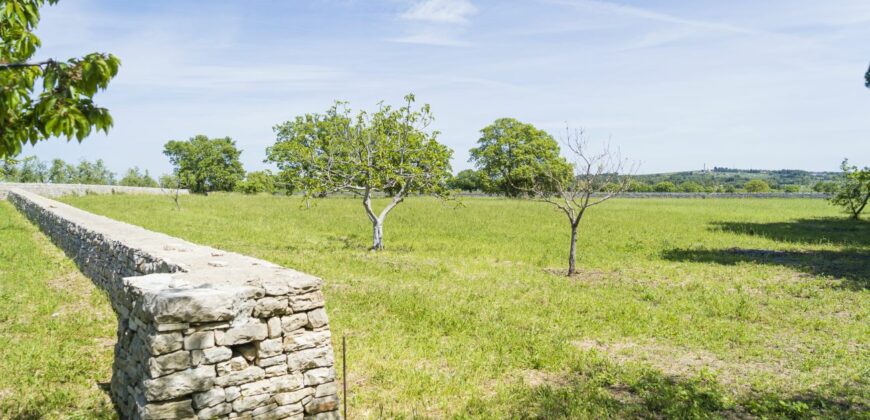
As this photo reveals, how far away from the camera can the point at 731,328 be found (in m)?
9.53

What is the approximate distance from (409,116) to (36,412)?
14.9 meters

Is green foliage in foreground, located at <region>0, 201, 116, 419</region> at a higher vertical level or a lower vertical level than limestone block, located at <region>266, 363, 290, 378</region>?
lower

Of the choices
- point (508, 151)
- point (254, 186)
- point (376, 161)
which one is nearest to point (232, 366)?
point (376, 161)

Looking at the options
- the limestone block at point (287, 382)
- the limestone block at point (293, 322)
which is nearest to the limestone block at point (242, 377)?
the limestone block at point (287, 382)

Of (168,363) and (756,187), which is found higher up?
(756,187)

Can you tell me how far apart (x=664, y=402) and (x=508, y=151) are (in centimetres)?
6323

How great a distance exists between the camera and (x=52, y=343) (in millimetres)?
7887

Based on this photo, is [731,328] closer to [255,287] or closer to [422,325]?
[422,325]

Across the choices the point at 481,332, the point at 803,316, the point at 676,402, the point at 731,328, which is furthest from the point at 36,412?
the point at 803,316

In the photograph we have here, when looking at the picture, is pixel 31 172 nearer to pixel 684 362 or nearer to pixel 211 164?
pixel 211 164

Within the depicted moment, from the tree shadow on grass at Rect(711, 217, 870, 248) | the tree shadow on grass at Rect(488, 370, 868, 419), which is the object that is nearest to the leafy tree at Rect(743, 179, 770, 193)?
the tree shadow on grass at Rect(711, 217, 870, 248)

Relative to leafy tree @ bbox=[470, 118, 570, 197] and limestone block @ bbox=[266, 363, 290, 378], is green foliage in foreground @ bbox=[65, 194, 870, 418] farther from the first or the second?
leafy tree @ bbox=[470, 118, 570, 197]

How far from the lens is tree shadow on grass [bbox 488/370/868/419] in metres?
6.06

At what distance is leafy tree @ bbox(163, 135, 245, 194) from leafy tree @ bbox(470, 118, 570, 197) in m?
38.2
